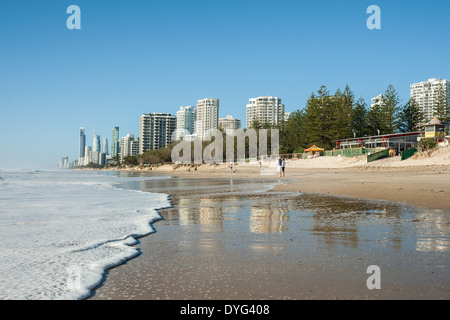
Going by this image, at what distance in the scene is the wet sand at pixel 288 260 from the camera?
2547mm

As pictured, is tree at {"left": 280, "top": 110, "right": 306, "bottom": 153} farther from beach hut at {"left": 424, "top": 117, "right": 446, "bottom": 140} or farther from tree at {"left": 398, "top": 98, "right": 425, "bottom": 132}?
beach hut at {"left": 424, "top": 117, "right": 446, "bottom": 140}

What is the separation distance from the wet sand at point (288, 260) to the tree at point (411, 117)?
2521 inches

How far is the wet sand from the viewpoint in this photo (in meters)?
2.55

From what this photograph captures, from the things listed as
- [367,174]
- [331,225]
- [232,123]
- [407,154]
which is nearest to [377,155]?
[407,154]

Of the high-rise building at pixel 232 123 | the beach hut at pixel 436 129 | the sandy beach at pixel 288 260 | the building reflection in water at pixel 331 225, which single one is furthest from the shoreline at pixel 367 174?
the high-rise building at pixel 232 123

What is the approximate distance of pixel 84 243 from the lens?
451 cm

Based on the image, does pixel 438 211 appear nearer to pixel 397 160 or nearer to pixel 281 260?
pixel 281 260

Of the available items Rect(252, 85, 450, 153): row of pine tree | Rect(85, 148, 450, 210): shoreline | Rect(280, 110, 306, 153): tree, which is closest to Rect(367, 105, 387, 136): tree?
Rect(252, 85, 450, 153): row of pine tree

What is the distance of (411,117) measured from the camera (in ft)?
202

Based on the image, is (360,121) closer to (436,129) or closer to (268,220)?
(436,129)

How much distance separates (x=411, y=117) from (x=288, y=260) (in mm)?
68230

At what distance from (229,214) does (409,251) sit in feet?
13.1
